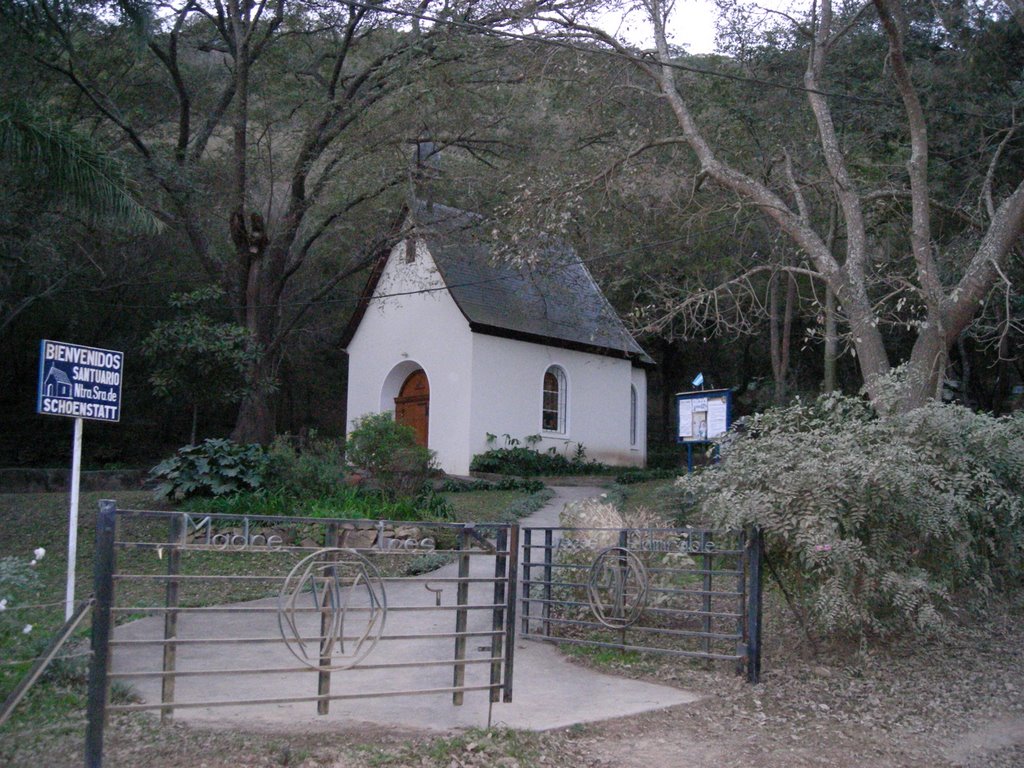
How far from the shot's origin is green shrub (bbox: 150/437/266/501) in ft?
49.0

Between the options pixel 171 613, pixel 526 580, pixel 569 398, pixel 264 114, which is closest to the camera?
pixel 171 613

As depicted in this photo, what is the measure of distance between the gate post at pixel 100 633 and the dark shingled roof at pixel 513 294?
1484cm

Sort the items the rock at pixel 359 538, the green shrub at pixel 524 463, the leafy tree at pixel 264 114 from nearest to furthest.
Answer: the rock at pixel 359 538, the leafy tree at pixel 264 114, the green shrub at pixel 524 463

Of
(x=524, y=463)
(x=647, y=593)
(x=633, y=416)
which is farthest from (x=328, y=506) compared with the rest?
(x=633, y=416)

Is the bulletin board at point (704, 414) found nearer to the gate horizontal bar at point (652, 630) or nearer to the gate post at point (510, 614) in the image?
the gate horizontal bar at point (652, 630)

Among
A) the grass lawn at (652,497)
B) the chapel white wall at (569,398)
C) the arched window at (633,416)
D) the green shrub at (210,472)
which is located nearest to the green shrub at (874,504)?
the grass lawn at (652,497)

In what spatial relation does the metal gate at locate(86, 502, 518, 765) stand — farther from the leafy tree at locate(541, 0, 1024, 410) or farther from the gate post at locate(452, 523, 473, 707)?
the leafy tree at locate(541, 0, 1024, 410)

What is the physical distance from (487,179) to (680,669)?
13765 millimetres

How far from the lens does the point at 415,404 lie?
2620cm

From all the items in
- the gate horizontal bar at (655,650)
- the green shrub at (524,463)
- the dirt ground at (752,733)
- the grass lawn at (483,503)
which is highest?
the green shrub at (524,463)

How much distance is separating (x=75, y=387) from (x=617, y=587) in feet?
15.7

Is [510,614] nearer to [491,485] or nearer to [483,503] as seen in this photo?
[483,503]

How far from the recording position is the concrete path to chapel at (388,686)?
245 inches

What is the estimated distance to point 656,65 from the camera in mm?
14867
